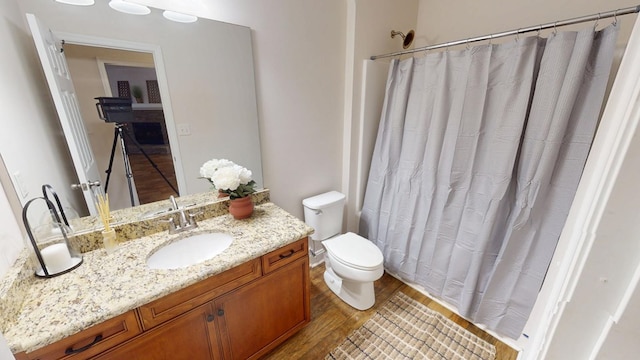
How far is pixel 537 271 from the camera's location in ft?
4.48

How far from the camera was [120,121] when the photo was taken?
120cm

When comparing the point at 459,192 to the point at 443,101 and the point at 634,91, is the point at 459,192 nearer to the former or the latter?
the point at 443,101

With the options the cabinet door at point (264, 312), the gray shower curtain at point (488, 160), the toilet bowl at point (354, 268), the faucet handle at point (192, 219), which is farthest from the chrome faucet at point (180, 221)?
the gray shower curtain at point (488, 160)

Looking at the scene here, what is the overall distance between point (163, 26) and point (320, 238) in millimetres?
1628

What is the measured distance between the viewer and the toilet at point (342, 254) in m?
1.62

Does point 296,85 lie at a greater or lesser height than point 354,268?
greater

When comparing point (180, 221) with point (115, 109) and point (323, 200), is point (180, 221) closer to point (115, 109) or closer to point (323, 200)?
point (115, 109)

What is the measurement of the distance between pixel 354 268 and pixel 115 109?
1.56m

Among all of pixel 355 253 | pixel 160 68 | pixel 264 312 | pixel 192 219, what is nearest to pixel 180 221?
pixel 192 219

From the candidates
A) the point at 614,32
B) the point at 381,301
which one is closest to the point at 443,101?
the point at 614,32

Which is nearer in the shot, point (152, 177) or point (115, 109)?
point (115, 109)

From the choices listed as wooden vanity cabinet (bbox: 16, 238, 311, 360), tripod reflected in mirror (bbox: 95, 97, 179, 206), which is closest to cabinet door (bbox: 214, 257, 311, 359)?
wooden vanity cabinet (bbox: 16, 238, 311, 360)

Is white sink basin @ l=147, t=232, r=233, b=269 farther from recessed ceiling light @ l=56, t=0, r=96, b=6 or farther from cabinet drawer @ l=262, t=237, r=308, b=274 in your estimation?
recessed ceiling light @ l=56, t=0, r=96, b=6

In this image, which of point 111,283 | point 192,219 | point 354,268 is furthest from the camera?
point 354,268
